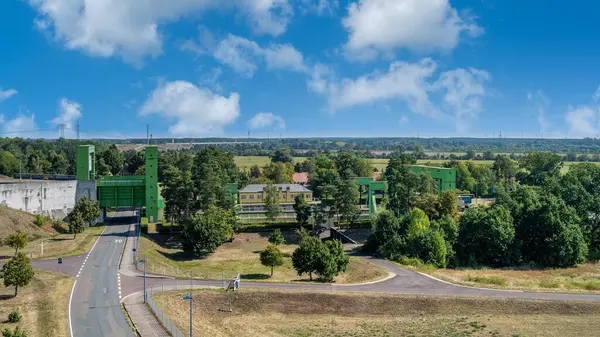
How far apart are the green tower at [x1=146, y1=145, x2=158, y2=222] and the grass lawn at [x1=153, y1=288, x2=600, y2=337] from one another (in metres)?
39.6

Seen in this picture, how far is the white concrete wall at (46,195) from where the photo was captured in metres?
73.1

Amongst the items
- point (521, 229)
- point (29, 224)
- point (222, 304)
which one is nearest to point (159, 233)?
point (29, 224)

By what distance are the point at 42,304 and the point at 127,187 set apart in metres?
44.6

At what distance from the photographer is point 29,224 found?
6838cm

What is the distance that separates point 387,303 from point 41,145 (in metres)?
179

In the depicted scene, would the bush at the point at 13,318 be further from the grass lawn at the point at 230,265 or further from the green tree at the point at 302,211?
the green tree at the point at 302,211

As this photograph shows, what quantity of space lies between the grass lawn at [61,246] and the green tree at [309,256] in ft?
88.9

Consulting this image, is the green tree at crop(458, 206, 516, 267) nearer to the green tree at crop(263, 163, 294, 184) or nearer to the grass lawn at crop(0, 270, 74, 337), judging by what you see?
the grass lawn at crop(0, 270, 74, 337)

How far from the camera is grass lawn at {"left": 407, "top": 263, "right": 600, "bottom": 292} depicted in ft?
176

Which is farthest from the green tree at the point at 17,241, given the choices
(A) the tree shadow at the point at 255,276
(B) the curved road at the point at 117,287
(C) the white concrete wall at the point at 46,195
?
(A) the tree shadow at the point at 255,276

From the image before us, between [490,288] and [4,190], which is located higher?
[4,190]

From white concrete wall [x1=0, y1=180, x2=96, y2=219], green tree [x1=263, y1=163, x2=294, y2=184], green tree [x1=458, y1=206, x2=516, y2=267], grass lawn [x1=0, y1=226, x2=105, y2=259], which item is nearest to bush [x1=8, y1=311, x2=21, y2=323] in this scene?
grass lawn [x1=0, y1=226, x2=105, y2=259]

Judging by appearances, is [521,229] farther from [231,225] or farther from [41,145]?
[41,145]

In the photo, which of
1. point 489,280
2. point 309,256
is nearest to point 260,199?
point 309,256
